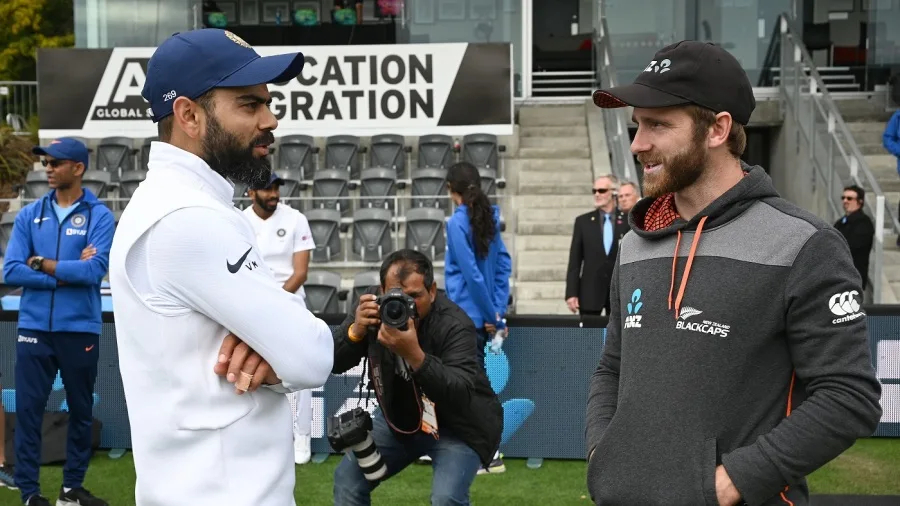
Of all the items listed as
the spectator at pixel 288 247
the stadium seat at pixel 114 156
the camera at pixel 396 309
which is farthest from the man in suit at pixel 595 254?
the stadium seat at pixel 114 156

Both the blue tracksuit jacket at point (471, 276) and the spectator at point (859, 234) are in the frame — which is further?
the spectator at point (859, 234)

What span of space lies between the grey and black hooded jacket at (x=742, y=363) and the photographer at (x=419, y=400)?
74.7 inches

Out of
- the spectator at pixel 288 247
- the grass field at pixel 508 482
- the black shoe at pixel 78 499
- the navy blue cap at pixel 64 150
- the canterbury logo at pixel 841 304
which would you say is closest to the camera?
the canterbury logo at pixel 841 304

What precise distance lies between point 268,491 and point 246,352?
302 mm

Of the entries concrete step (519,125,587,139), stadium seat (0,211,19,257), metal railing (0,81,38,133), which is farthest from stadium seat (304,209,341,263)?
metal railing (0,81,38,133)

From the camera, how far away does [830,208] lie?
13461 millimetres

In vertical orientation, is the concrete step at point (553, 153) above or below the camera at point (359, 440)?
above

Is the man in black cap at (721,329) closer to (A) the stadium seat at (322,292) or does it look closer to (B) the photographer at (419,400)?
(B) the photographer at (419,400)

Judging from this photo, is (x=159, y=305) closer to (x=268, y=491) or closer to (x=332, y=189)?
(x=268, y=491)

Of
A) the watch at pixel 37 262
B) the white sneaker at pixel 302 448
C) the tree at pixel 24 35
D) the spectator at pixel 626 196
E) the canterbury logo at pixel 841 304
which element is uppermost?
the tree at pixel 24 35

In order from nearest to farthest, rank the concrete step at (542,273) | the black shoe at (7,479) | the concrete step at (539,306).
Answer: the black shoe at (7,479), the concrete step at (539,306), the concrete step at (542,273)

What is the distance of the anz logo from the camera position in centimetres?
250

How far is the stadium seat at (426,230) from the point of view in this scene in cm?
1232

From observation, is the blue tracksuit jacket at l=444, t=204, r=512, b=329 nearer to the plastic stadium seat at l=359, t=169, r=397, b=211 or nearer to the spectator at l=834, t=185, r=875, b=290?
the spectator at l=834, t=185, r=875, b=290
